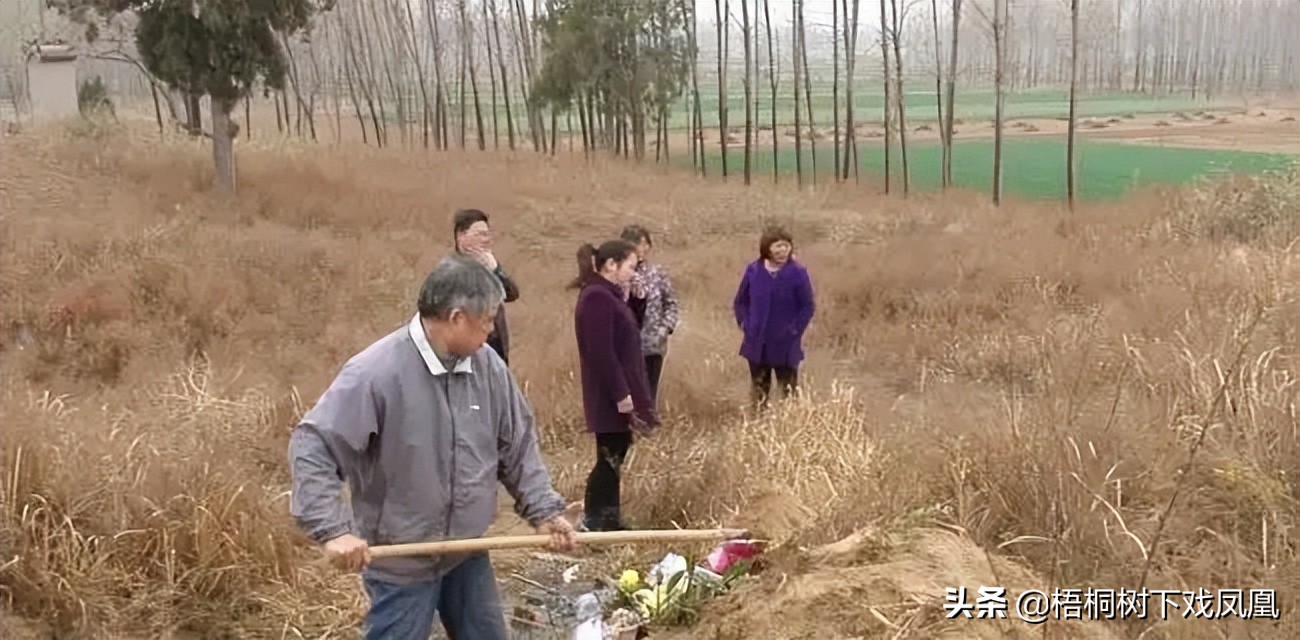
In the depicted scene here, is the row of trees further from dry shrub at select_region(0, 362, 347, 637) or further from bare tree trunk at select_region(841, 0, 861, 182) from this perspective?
dry shrub at select_region(0, 362, 347, 637)

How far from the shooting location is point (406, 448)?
8.93 ft

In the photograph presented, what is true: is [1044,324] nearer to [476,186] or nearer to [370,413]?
[370,413]

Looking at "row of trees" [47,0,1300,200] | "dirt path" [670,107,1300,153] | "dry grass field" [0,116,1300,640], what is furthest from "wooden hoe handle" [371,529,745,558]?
"dirt path" [670,107,1300,153]

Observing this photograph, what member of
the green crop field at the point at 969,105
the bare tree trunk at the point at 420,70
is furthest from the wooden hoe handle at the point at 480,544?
the green crop field at the point at 969,105

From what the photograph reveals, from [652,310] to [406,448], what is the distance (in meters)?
3.28

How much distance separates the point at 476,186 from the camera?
1778 cm

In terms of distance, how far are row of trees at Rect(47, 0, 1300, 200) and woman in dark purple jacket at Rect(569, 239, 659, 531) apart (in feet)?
36.5

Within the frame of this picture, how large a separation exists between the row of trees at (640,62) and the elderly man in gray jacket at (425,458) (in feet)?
42.3

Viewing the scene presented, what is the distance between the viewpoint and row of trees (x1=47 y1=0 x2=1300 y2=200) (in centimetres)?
1488

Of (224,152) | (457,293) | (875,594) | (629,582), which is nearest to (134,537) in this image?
(629,582)

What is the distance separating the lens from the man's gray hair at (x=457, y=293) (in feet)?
8.76

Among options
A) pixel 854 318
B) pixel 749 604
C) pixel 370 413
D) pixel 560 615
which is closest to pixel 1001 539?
pixel 749 604

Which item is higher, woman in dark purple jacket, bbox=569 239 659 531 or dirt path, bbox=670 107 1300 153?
woman in dark purple jacket, bbox=569 239 659 531

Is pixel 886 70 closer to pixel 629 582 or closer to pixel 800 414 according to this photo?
pixel 800 414
